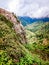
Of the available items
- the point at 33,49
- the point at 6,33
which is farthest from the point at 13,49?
the point at 33,49

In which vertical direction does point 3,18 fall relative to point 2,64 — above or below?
above

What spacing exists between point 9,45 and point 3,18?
8.94m

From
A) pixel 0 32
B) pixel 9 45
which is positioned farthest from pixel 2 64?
pixel 0 32

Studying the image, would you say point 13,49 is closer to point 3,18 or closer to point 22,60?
point 22,60

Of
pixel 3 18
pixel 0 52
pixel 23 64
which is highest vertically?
pixel 3 18

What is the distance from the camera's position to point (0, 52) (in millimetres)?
20812

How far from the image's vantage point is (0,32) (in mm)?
25453

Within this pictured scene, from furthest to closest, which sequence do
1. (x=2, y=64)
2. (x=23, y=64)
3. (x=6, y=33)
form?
(x=6, y=33) < (x=23, y=64) < (x=2, y=64)

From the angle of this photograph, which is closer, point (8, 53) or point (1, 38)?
point (8, 53)

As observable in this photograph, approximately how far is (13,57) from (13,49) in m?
1.37

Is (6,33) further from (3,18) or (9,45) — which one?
(3,18)

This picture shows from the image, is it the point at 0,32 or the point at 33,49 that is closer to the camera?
the point at 0,32

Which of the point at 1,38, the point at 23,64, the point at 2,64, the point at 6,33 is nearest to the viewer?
the point at 2,64

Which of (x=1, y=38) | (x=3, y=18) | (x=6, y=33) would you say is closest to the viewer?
(x=1, y=38)
